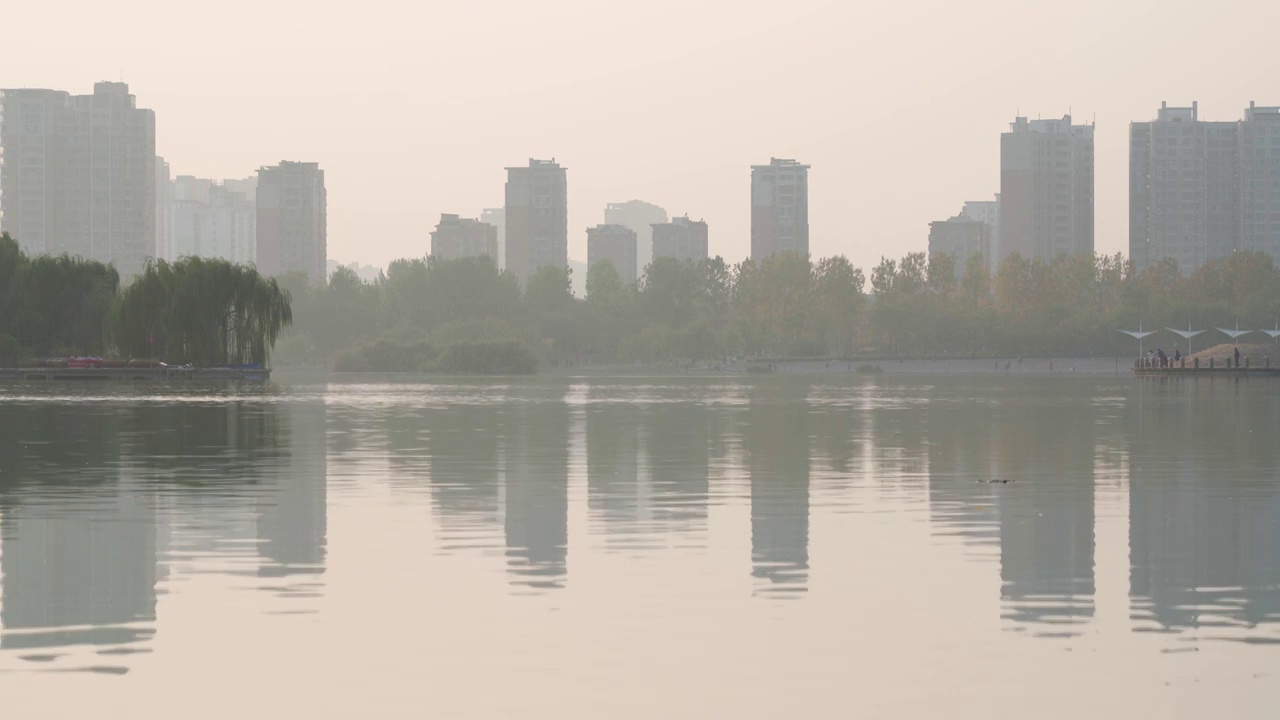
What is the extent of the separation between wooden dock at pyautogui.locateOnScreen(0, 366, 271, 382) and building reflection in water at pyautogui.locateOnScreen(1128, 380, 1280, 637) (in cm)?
4927

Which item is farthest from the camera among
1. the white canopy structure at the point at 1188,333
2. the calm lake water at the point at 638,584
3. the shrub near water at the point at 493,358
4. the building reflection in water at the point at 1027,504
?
the white canopy structure at the point at 1188,333

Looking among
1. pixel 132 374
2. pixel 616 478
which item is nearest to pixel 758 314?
pixel 132 374

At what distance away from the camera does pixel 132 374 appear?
75.4m

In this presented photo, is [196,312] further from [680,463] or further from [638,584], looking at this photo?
[638,584]

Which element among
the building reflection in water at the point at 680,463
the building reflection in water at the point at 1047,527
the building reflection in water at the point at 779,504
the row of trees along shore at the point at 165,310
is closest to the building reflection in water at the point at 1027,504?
the building reflection in water at the point at 1047,527

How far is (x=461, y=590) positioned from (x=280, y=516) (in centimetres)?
584

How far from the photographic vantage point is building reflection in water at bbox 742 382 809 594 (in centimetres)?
1356

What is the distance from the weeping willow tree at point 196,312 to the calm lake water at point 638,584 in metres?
46.8

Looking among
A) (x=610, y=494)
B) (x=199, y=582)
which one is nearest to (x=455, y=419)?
(x=610, y=494)

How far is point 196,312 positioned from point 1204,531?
208 feet

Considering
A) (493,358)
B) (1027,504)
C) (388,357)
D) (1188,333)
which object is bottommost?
(1027,504)

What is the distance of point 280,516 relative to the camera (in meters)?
17.8

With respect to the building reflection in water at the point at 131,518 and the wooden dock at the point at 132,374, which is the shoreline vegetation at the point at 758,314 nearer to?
the wooden dock at the point at 132,374

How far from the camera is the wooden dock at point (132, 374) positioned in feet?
242
